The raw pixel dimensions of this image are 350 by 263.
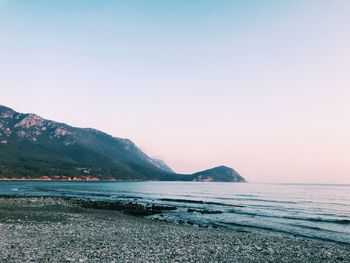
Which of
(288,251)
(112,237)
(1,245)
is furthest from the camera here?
(112,237)

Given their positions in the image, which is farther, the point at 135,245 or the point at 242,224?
the point at 242,224

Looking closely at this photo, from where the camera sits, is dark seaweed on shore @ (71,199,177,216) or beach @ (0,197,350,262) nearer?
beach @ (0,197,350,262)

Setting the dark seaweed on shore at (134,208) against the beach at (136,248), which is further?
the dark seaweed on shore at (134,208)

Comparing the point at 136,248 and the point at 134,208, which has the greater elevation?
the point at 136,248

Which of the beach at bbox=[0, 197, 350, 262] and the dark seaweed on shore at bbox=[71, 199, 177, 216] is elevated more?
the beach at bbox=[0, 197, 350, 262]

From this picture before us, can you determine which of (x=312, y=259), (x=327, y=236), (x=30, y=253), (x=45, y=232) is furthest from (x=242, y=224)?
(x=30, y=253)

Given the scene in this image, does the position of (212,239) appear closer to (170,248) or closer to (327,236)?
(170,248)

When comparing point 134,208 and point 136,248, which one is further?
point 134,208

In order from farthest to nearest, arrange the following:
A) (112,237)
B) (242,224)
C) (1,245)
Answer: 1. (242,224)
2. (112,237)
3. (1,245)

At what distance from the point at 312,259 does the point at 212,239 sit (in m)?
9.53

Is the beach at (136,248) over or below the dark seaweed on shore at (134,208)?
over

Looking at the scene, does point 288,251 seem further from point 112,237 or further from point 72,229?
point 72,229

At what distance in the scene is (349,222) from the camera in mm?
50594

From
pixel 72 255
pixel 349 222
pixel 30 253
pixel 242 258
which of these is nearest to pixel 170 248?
pixel 242 258
